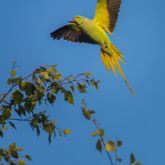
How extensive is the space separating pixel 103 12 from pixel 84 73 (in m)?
3.43

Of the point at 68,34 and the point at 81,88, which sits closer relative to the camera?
the point at 81,88

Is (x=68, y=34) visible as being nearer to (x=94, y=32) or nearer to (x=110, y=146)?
(x=94, y=32)

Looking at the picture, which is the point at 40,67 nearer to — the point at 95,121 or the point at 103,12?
the point at 95,121

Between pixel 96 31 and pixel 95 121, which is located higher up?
pixel 96 31

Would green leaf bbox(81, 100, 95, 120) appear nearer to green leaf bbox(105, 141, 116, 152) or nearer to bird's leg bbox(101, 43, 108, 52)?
green leaf bbox(105, 141, 116, 152)

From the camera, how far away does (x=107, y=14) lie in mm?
7242

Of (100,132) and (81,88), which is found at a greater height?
(81,88)

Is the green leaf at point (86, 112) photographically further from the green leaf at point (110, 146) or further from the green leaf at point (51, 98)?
the green leaf at point (51, 98)

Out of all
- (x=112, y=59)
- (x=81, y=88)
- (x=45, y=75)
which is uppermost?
(x=112, y=59)

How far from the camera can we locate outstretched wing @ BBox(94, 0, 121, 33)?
275 inches

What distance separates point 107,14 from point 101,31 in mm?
887

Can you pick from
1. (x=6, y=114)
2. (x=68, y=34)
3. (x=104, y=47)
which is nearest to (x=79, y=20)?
(x=104, y=47)

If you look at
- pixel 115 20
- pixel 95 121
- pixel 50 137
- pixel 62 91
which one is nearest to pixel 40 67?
pixel 62 91

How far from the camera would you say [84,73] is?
3920 mm
